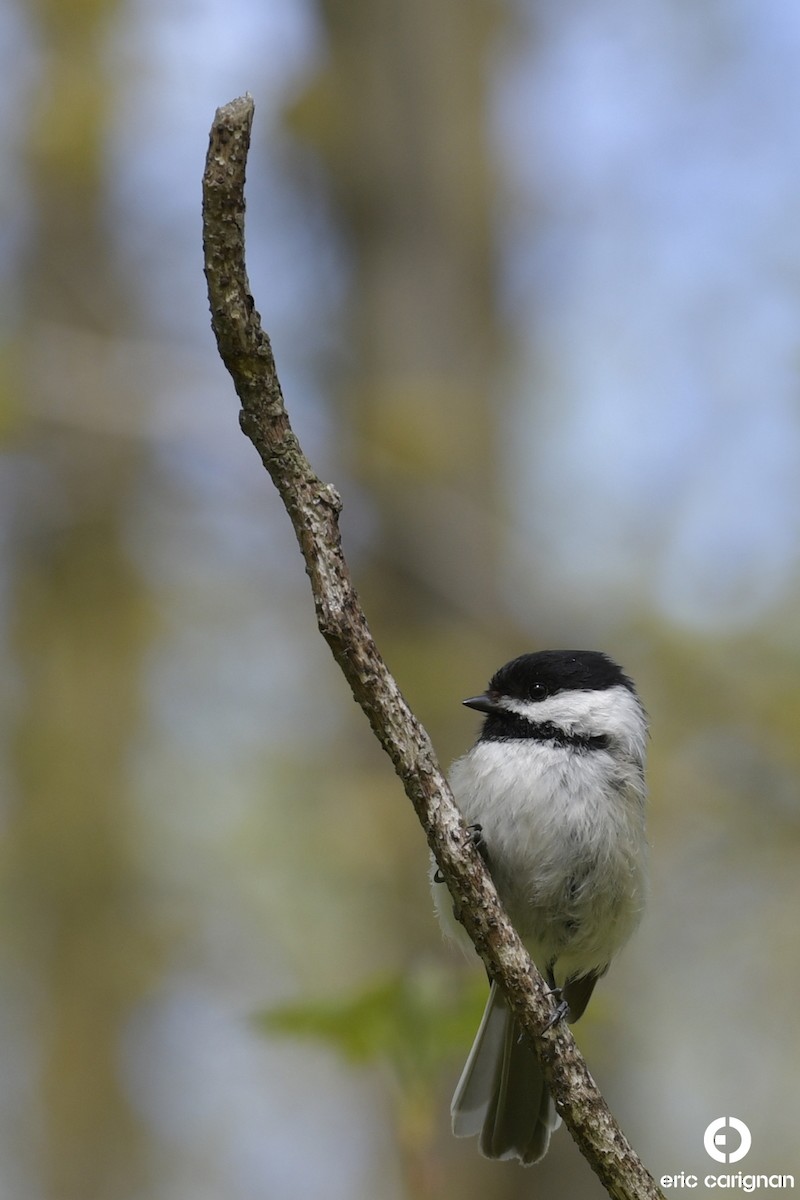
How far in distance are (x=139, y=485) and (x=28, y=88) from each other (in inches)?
87.4

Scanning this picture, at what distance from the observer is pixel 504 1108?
10.1 feet

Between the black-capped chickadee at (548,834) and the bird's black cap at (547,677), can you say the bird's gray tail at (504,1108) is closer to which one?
the black-capped chickadee at (548,834)

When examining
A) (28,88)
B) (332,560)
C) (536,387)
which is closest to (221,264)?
(332,560)

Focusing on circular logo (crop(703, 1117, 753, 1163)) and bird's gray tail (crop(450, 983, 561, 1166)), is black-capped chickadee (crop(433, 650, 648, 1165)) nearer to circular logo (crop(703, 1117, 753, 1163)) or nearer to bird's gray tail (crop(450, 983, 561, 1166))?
bird's gray tail (crop(450, 983, 561, 1166))

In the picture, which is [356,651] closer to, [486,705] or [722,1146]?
[486,705]

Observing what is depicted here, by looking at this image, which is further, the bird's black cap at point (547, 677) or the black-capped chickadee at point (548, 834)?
the bird's black cap at point (547, 677)

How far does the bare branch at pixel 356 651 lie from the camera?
1438 mm

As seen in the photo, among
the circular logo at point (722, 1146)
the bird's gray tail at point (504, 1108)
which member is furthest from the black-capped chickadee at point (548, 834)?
the circular logo at point (722, 1146)

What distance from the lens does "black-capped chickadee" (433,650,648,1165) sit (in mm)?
2826

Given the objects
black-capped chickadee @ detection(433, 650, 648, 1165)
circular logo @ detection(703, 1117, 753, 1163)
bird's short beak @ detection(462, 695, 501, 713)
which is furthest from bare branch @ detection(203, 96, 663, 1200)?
circular logo @ detection(703, 1117, 753, 1163)

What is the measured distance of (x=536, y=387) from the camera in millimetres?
6078

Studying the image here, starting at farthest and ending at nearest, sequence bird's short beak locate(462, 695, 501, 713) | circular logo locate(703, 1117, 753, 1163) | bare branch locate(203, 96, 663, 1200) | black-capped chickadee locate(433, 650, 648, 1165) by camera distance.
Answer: circular logo locate(703, 1117, 753, 1163) → bird's short beak locate(462, 695, 501, 713) → black-capped chickadee locate(433, 650, 648, 1165) → bare branch locate(203, 96, 663, 1200)

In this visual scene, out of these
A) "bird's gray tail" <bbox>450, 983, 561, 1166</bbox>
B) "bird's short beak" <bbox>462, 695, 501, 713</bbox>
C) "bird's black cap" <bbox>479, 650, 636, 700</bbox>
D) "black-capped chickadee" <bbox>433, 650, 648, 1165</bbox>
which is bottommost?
"bird's gray tail" <bbox>450, 983, 561, 1166</bbox>

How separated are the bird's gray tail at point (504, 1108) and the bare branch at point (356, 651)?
52.8 inches
